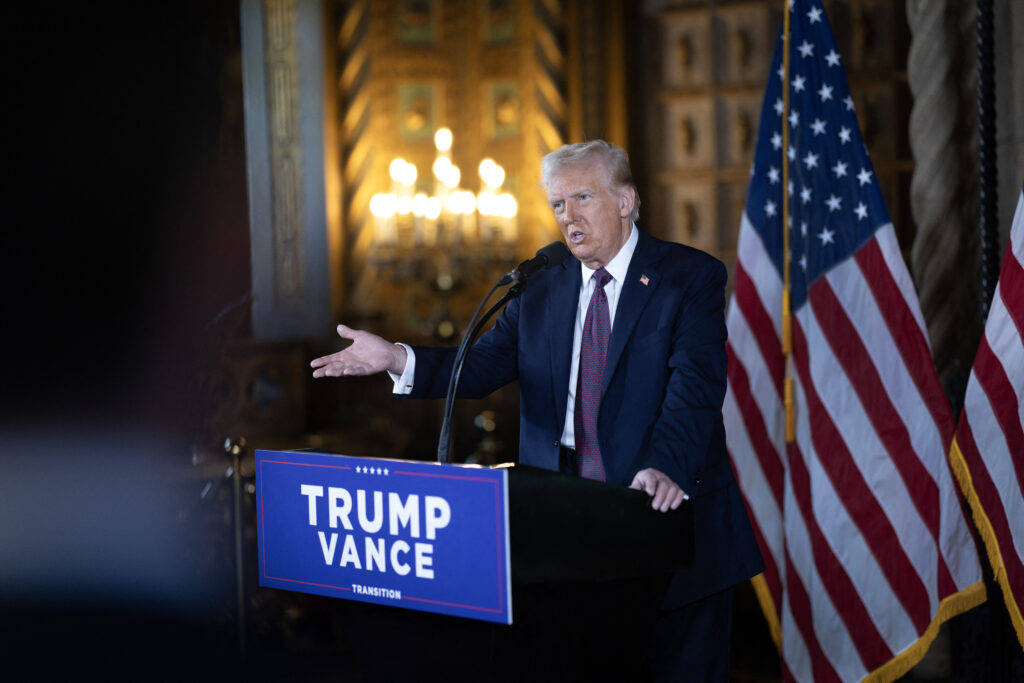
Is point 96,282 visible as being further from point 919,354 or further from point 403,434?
A: point 403,434

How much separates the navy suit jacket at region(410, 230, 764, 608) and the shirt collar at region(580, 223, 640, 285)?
0.02m

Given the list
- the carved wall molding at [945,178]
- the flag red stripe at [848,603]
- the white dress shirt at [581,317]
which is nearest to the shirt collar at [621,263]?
the white dress shirt at [581,317]

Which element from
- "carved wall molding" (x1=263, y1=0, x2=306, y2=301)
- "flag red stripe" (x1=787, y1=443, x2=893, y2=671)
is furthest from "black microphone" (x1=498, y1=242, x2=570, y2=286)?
"carved wall molding" (x1=263, y1=0, x2=306, y2=301)

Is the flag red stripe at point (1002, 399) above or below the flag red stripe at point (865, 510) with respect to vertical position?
above

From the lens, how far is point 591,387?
2.23 metres

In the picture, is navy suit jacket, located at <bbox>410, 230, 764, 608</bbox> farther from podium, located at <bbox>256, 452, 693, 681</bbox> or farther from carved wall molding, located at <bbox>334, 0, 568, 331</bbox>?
carved wall molding, located at <bbox>334, 0, 568, 331</bbox>

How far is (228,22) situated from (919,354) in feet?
7.65

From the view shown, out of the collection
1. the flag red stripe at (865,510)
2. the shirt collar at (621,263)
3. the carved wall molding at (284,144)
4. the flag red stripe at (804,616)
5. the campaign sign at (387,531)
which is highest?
the carved wall molding at (284,144)

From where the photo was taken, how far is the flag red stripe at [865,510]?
10.4ft

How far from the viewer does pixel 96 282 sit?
1418 millimetres

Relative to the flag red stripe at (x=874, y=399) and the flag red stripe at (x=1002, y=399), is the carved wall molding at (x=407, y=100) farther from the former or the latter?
the flag red stripe at (x=1002, y=399)

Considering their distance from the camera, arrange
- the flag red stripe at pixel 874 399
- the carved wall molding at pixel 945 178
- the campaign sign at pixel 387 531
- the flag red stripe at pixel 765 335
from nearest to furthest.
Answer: the campaign sign at pixel 387 531 < the flag red stripe at pixel 874 399 < the flag red stripe at pixel 765 335 < the carved wall molding at pixel 945 178

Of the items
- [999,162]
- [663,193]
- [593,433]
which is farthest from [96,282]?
[663,193]

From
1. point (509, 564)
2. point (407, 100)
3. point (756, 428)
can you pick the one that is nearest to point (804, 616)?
point (756, 428)
